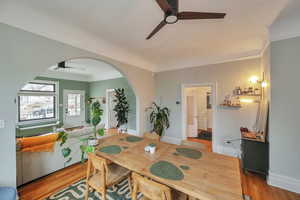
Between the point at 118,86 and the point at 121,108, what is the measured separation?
1.16m

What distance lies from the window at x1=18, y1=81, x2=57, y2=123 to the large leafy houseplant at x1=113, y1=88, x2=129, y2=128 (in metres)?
2.94

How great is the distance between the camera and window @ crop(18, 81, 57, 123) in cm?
461

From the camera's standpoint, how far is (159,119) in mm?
3930

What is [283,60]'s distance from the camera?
79.5 inches

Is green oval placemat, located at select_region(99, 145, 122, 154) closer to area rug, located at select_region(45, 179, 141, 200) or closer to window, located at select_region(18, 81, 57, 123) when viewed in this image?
area rug, located at select_region(45, 179, 141, 200)

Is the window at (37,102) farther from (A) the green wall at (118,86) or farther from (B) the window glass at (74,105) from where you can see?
(A) the green wall at (118,86)

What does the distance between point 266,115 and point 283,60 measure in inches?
39.7

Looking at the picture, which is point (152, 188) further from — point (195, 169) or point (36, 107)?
point (36, 107)

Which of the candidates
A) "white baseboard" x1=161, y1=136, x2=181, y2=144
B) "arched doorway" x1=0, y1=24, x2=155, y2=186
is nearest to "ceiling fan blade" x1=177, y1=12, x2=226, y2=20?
"arched doorway" x1=0, y1=24, x2=155, y2=186

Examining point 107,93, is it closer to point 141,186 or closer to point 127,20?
point 127,20

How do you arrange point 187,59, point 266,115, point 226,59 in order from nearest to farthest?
point 266,115 → point 226,59 → point 187,59

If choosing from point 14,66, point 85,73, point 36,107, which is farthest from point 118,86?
point 14,66

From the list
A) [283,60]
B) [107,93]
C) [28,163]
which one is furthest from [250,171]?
[107,93]

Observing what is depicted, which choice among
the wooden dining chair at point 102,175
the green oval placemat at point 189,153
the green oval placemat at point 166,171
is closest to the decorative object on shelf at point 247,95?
the green oval placemat at point 189,153
